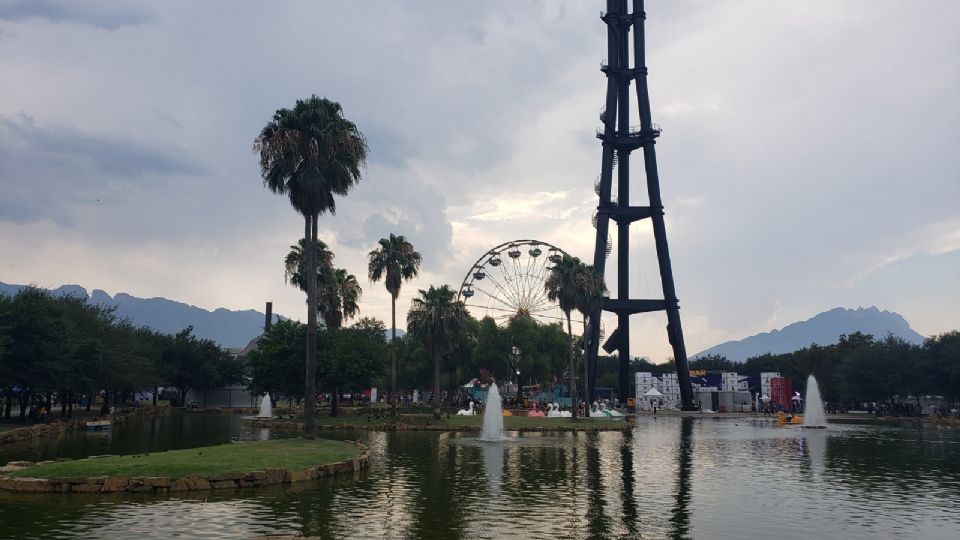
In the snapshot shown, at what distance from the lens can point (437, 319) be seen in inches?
2648

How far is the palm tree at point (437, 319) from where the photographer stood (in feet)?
221

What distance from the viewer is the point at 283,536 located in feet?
50.1

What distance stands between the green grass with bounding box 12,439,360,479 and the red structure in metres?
85.2

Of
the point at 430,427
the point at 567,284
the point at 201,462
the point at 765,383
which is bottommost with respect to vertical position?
the point at 430,427

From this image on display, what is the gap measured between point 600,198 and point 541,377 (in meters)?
27.7

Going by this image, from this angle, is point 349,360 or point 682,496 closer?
point 682,496

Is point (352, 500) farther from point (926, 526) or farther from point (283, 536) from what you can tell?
point (926, 526)

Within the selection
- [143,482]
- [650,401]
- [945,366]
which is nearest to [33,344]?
[143,482]

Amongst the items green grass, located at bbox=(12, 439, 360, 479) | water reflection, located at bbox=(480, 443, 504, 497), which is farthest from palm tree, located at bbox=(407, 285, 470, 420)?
green grass, located at bbox=(12, 439, 360, 479)

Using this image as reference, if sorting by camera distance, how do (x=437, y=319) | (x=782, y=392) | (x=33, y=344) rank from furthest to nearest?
(x=782, y=392) → (x=437, y=319) → (x=33, y=344)

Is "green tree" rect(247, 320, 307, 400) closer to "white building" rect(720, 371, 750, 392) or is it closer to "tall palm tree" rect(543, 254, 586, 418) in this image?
"tall palm tree" rect(543, 254, 586, 418)

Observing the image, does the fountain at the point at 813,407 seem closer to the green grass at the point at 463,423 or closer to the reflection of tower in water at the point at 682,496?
the green grass at the point at 463,423

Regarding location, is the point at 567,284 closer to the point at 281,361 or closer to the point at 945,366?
the point at 281,361

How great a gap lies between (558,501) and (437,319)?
46.3 meters
